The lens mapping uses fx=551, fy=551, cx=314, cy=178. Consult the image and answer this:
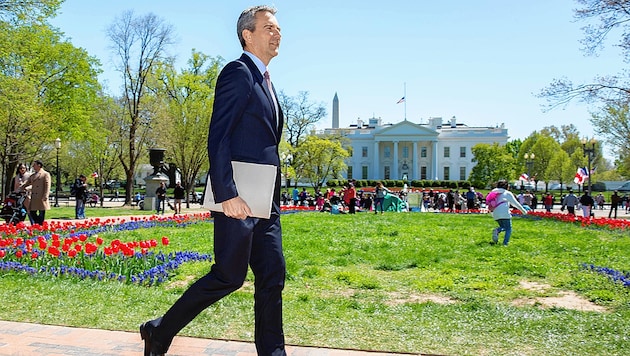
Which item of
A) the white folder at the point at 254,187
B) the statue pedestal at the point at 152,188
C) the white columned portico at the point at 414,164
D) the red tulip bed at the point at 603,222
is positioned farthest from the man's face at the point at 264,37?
the white columned portico at the point at 414,164

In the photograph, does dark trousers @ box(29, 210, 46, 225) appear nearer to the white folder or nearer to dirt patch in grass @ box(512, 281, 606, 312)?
dirt patch in grass @ box(512, 281, 606, 312)

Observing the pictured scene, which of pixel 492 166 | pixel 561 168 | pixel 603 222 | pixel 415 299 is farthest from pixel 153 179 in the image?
pixel 492 166

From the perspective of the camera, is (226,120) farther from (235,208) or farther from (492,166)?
(492,166)

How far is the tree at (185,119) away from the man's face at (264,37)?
3014 centimetres

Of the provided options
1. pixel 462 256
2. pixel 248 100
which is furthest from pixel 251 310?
pixel 462 256

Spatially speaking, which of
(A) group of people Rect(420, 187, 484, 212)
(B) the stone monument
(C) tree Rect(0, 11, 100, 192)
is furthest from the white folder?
(A) group of people Rect(420, 187, 484, 212)

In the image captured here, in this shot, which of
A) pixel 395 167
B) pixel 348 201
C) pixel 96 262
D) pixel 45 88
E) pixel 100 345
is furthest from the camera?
pixel 395 167

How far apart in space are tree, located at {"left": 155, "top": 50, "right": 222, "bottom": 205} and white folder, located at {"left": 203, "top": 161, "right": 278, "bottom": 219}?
30.3 metres

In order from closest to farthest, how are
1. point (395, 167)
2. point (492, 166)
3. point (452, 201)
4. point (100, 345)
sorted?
point (100, 345)
point (452, 201)
point (492, 166)
point (395, 167)

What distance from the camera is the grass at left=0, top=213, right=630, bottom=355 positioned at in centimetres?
430

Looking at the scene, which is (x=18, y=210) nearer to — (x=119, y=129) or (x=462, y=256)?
(x=462, y=256)

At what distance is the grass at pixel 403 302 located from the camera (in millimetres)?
4305

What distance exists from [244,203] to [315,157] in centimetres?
5542

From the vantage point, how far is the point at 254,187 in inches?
122
